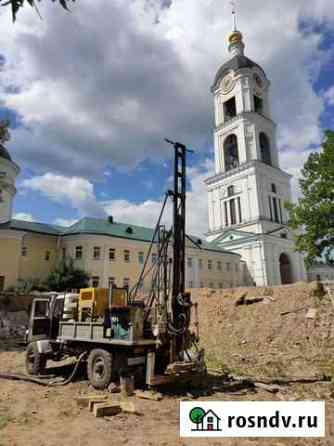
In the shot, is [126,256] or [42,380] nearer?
[42,380]

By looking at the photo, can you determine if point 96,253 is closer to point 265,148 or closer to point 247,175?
point 247,175

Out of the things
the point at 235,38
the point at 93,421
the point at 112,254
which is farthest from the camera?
the point at 235,38

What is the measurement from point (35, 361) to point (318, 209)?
1760cm

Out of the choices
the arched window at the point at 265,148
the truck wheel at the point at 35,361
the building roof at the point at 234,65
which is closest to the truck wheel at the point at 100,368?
the truck wheel at the point at 35,361

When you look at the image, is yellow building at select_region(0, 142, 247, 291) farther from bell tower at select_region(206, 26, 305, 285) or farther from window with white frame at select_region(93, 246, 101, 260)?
bell tower at select_region(206, 26, 305, 285)

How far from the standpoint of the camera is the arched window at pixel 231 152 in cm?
6106

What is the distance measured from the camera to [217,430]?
5.95m

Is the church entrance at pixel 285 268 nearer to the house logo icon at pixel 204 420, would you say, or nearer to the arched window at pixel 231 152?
the arched window at pixel 231 152

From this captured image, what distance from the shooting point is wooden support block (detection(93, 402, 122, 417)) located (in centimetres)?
698

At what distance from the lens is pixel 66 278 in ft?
107

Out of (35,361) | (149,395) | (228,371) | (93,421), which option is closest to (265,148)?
(228,371)

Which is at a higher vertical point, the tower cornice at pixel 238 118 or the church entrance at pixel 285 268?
the tower cornice at pixel 238 118

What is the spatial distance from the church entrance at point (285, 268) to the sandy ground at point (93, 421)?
49.5 m

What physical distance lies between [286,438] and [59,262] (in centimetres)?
3182
